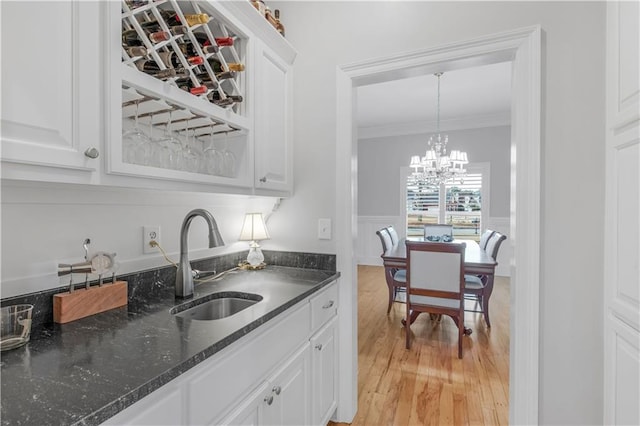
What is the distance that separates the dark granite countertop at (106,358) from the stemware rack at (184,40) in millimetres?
849

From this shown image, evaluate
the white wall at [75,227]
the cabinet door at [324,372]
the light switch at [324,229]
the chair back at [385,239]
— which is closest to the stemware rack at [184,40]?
the white wall at [75,227]

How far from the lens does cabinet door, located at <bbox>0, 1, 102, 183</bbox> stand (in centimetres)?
71

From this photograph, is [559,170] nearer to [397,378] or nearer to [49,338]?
[397,378]

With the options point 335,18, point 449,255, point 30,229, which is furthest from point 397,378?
point 335,18

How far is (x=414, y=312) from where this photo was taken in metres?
2.84

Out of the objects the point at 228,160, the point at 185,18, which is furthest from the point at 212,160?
the point at 185,18

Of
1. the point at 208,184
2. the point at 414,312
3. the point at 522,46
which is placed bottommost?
the point at 414,312

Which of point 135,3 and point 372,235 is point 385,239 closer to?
point 372,235

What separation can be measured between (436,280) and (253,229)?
1679 mm

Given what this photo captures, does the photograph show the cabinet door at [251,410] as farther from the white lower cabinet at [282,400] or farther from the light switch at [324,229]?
the light switch at [324,229]

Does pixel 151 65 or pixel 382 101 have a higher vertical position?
pixel 382 101

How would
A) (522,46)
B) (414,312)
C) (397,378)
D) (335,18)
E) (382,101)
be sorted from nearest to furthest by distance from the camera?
1. (522,46)
2. (335,18)
3. (397,378)
4. (414,312)
5. (382,101)

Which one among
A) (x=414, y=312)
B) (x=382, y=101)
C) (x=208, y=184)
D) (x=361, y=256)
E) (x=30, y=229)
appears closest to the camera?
(x=30, y=229)

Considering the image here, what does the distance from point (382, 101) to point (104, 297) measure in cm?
427
